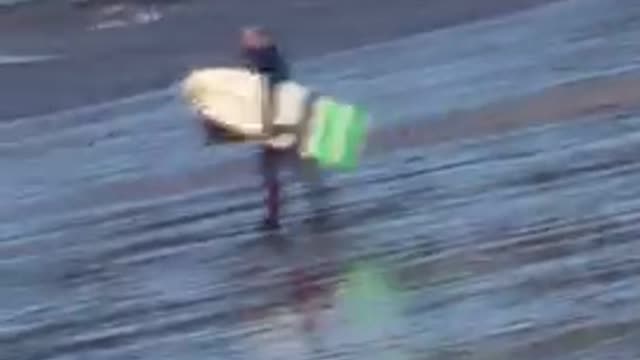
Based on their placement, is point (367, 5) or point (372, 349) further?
point (367, 5)

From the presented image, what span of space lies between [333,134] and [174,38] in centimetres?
1544

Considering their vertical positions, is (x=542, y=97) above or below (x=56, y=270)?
above

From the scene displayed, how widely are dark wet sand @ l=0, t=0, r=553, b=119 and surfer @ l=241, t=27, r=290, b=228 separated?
11.0m

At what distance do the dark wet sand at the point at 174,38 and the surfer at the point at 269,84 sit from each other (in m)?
11.0

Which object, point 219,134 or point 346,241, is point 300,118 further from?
point 219,134

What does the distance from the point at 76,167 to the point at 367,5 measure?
1112cm

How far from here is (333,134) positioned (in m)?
20.9

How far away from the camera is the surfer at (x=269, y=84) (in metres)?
20.6

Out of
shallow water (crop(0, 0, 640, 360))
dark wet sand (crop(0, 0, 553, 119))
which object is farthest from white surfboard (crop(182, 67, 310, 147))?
dark wet sand (crop(0, 0, 553, 119))

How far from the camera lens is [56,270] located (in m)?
20.6

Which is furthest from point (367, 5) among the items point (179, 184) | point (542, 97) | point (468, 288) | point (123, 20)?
point (468, 288)

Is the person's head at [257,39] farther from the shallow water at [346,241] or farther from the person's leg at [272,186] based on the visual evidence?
the shallow water at [346,241]

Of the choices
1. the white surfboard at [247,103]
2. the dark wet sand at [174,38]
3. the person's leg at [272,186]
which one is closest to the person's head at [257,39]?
the white surfboard at [247,103]

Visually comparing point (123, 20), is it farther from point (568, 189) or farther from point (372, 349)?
point (372, 349)
